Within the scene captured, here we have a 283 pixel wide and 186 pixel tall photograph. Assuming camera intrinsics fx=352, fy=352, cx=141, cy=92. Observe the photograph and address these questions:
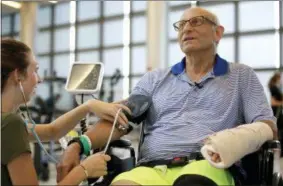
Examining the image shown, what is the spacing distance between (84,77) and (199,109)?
552 millimetres

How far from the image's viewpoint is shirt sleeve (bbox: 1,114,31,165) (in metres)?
1.00

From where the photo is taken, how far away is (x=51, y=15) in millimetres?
9539

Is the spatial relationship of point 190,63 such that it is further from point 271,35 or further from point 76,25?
point 76,25

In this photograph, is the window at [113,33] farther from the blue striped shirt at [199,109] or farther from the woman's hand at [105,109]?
the woman's hand at [105,109]

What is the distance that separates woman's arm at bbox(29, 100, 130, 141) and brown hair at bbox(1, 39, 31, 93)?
409 mm

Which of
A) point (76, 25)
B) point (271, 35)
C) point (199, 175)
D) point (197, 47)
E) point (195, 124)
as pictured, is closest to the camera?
point (199, 175)

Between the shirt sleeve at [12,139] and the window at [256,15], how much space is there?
6.38m

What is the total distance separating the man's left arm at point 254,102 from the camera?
1.49 metres

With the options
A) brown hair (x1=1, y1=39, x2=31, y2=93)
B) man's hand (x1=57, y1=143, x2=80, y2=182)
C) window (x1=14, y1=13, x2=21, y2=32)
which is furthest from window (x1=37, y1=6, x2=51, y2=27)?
brown hair (x1=1, y1=39, x2=31, y2=93)

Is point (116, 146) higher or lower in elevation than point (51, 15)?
lower

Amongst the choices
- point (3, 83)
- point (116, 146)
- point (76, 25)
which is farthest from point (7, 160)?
point (76, 25)

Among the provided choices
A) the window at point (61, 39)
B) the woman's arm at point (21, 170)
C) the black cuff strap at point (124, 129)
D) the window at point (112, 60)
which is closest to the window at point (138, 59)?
the window at point (112, 60)

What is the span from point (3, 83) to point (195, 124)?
2.71 feet

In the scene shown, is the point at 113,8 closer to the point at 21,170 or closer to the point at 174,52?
the point at 174,52
